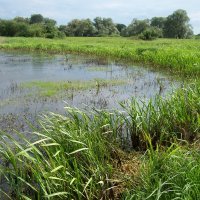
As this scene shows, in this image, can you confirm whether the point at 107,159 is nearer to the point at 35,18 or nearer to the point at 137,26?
the point at 137,26

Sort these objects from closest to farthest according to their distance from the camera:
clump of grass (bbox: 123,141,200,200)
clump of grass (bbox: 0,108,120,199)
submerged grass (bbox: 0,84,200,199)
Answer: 1. clump of grass (bbox: 123,141,200,200)
2. submerged grass (bbox: 0,84,200,199)
3. clump of grass (bbox: 0,108,120,199)

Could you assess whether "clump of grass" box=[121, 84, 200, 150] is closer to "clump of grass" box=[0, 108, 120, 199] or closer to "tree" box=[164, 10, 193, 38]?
"clump of grass" box=[0, 108, 120, 199]

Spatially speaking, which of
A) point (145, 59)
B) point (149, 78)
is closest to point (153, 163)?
point (149, 78)

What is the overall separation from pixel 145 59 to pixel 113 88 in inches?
293

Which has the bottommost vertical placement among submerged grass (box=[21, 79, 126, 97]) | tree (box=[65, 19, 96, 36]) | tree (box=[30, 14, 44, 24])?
submerged grass (box=[21, 79, 126, 97])

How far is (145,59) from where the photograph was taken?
1925cm

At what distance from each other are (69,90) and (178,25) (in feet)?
228

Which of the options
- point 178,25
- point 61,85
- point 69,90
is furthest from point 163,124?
point 178,25

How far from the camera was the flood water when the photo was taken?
29.0 feet

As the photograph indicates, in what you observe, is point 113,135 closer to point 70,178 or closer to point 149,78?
point 70,178

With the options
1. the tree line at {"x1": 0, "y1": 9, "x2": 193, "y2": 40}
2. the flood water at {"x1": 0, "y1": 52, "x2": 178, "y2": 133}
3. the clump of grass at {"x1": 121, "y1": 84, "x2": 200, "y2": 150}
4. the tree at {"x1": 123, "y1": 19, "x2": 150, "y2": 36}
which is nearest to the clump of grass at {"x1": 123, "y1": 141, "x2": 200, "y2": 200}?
the clump of grass at {"x1": 121, "y1": 84, "x2": 200, "y2": 150}

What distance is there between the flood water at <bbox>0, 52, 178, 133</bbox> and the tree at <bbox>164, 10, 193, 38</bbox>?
59.5 m

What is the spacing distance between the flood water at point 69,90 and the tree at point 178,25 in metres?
59.5

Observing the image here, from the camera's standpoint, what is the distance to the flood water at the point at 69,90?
8836mm
